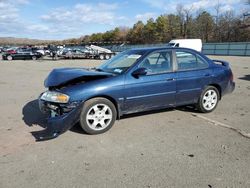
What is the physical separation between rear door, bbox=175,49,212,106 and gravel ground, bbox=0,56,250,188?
479mm

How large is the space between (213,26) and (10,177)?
73.1 m

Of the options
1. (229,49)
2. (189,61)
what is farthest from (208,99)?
(229,49)

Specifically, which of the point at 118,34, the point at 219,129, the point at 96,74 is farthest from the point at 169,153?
the point at 118,34

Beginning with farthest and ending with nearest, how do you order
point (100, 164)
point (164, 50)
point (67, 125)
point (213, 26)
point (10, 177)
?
point (213, 26) < point (164, 50) < point (67, 125) < point (100, 164) < point (10, 177)

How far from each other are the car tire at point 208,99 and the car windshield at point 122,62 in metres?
1.80

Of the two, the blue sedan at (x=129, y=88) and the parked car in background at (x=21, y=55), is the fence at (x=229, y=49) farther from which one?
the blue sedan at (x=129, y=88)

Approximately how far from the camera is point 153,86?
18.1ft

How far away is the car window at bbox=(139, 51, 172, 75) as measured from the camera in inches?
221

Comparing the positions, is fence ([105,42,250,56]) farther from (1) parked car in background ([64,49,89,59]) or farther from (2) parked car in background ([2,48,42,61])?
(2) parked car in background ([2,48,42,61])

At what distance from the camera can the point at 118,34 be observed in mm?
105750

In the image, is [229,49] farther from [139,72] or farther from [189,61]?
[139,72]

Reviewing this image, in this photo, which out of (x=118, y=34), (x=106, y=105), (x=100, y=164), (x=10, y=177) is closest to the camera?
(x=10, y=177)

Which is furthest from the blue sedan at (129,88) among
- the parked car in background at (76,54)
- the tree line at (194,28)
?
the tree line at (194,28)

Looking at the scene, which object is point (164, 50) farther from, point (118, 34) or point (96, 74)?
point (118, 34)
